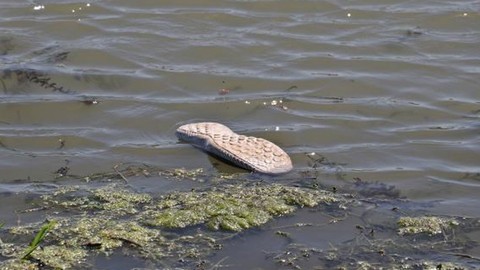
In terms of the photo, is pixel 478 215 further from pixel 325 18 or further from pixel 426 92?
pixel 325 18

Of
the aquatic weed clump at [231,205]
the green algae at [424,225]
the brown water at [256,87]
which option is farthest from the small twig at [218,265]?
the green algae at [424,225]

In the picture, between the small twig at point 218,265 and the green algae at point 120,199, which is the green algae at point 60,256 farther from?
the small twig at point 218,265

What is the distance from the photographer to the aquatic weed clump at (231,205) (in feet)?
15.8

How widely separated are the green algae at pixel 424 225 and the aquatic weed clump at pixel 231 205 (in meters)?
0.44

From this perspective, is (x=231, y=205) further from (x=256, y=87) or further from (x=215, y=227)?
(x=256, y=87)

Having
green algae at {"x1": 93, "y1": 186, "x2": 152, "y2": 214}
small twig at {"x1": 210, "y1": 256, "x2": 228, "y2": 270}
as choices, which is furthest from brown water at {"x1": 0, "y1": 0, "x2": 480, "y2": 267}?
green algae at {"x1": 93, "y1": 186, "x2": 152, "y2": 214}

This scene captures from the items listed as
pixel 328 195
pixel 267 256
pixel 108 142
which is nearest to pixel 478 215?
pixel 328 195

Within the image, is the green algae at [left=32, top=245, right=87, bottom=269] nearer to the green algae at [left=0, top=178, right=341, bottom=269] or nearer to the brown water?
the green algae at [left=0, top=178, right=341, bottom=269]

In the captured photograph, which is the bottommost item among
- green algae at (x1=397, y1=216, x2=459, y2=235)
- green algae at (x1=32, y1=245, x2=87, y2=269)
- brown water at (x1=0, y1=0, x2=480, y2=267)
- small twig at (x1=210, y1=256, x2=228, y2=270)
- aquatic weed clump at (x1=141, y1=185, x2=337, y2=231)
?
small twig at (x1=210, y1=256, x2=228, y2=270)

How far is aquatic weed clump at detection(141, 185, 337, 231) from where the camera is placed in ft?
15.8

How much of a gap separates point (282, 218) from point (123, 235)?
0.87 m

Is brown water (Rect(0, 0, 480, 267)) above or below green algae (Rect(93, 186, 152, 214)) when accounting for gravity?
above

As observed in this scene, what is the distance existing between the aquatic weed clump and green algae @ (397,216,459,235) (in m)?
0.44

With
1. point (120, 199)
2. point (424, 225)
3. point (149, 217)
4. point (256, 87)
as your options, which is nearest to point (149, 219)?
point (149, 217)
